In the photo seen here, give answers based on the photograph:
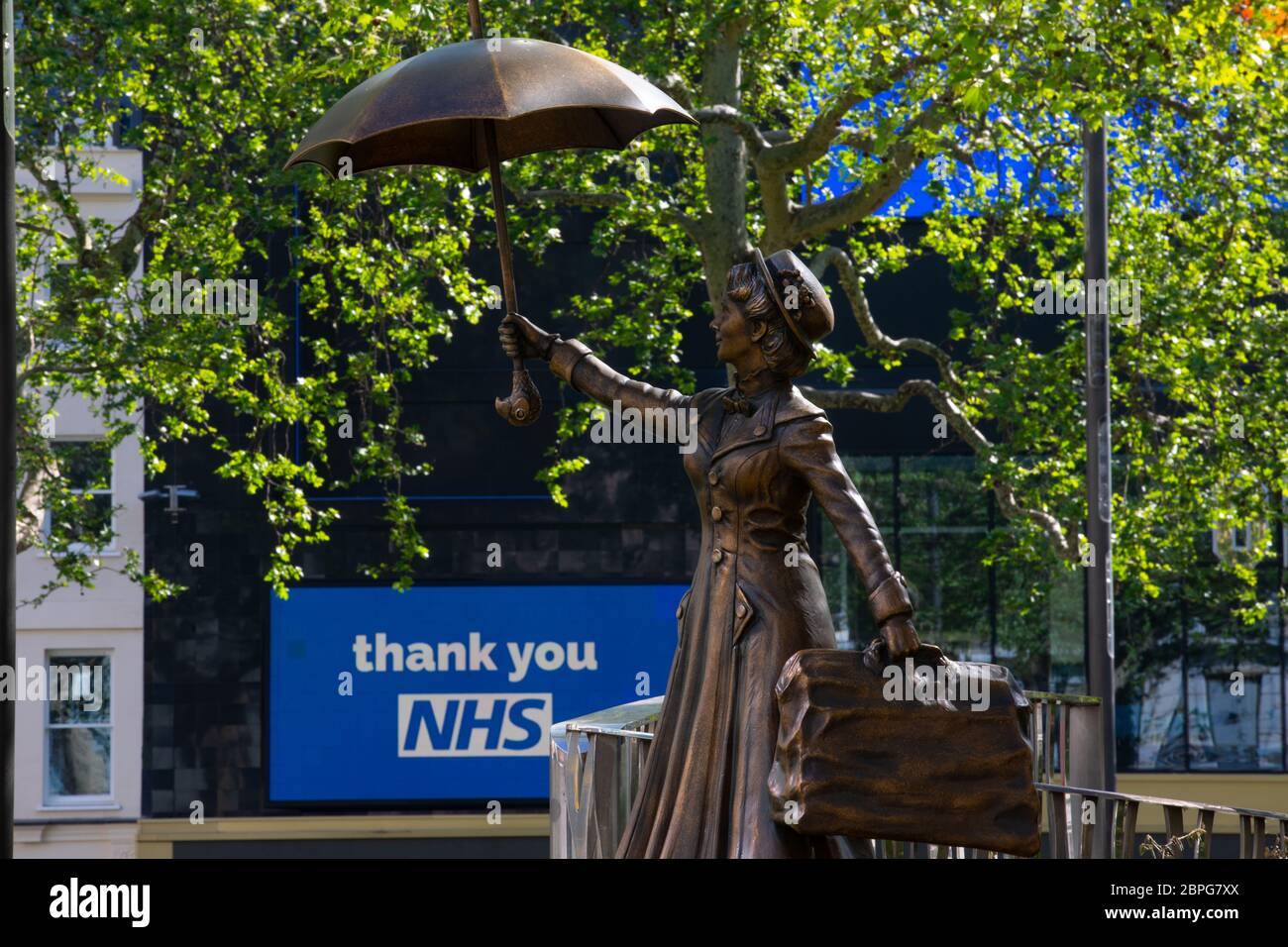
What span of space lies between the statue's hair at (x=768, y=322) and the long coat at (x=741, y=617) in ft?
0.30

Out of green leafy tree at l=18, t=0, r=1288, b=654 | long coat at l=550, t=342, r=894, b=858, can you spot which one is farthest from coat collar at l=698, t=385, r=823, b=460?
green leafy tree at l=18, t=0, r=1288, b=654

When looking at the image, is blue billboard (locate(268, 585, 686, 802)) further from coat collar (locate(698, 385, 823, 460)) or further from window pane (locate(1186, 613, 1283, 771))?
coat collar (locate(698, 385, 823, 460))

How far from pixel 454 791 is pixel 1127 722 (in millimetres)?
7587

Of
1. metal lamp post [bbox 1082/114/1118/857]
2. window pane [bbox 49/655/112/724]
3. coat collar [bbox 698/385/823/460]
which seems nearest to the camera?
coat collar [bbox 698/385/823/460]

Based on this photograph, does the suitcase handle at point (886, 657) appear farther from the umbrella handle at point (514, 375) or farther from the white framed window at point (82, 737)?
the white framed window at point (82, 737)

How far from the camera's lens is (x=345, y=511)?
63.7ft

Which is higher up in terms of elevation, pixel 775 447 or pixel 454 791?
pixel 775 447

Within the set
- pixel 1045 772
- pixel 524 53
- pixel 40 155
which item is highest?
pixel 40 155

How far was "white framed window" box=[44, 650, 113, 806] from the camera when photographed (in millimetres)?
20000

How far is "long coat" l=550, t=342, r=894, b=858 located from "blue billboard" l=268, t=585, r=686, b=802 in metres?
13.1

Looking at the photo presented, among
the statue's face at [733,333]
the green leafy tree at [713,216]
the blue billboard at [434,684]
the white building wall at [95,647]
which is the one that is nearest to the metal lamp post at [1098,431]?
the green leafy tree at [713,216]

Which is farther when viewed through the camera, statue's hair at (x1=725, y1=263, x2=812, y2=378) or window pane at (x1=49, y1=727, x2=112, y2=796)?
window pane at (x1=49, y1=727, x2=112, y2=796)
